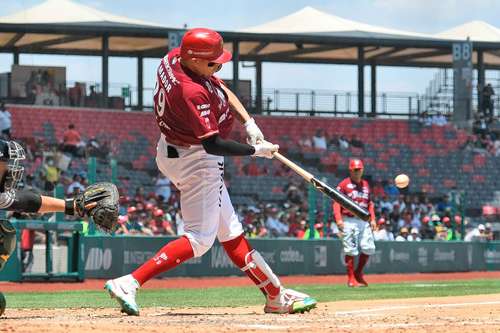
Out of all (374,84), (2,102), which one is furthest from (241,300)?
(374,84)

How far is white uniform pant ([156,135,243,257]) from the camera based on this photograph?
748cm

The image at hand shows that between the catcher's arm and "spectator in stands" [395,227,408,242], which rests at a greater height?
the catcher's arm

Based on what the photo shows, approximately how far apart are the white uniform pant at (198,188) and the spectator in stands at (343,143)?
83.7 ft

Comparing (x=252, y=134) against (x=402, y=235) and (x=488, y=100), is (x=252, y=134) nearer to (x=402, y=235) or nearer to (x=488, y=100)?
(x=402, y=235)

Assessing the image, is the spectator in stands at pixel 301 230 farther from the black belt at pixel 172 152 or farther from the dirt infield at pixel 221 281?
the black belt at pixel 172 152

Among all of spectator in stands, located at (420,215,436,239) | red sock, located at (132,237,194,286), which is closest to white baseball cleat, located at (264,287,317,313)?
red sock, located at (132,237,194,286)

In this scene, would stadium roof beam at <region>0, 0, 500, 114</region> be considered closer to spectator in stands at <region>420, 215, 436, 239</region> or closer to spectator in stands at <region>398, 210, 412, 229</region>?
spectator in stands at <region>398, 210, 412, 229</region>

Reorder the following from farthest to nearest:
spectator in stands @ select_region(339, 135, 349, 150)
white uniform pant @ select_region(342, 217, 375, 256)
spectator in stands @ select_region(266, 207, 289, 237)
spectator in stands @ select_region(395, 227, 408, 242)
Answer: spectator in stands @ select_region(339, 135, 349, 150)
spectator in stands @ select_region(266, 207, 289, 237)
spectator in stands @ select_region(395, 227, 408, 242)
white uniform pant @ select_region(342, 217, 375, 256)

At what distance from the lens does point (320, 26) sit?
37.7 m

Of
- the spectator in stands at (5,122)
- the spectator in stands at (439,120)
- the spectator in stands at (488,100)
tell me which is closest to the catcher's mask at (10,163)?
the spectator in stands at (5,122)

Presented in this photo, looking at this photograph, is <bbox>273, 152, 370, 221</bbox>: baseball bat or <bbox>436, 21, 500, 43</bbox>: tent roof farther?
<bbox>436, 21, 500, 43</bbox>: tent roof

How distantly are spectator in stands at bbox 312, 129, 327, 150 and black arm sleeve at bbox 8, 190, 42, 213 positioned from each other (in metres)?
25.8

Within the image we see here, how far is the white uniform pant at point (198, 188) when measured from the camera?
748 centimetres

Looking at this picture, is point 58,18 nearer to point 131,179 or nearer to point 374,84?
point 131,179
